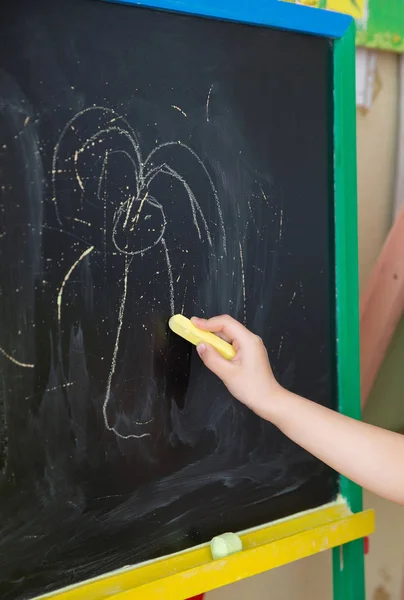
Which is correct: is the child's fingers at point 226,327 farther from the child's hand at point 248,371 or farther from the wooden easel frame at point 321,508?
the wooden easel frame at point 321,508

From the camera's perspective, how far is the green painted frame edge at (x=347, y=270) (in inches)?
38.6

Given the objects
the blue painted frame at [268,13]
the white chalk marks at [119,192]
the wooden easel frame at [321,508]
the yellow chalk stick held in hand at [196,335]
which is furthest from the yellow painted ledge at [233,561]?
the blue painted frame at [268,13]

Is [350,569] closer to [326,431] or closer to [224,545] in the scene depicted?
[224,545]

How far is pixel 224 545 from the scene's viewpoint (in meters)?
0.86

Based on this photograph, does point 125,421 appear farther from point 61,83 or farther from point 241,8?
point 241,8

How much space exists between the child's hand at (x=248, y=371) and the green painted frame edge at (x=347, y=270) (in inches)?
10.7

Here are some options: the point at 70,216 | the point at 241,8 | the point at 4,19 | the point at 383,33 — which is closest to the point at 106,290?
the point at 70,216

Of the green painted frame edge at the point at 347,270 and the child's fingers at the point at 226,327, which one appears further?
the green painted frame edge at the point at 347,270

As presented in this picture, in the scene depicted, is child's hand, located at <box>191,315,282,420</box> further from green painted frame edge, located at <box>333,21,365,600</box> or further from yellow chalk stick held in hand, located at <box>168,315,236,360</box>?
green painted frame edge, located at <box>333,21,365,600</box>

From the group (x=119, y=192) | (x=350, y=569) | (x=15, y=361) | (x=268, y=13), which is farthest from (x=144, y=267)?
(x=350, y=569)

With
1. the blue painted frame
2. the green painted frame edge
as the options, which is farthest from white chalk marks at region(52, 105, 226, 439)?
the green painted frame edge

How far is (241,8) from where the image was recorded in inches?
33.8

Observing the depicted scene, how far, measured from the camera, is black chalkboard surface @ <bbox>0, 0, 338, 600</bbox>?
0.73 meters

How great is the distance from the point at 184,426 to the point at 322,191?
16.9 inches
